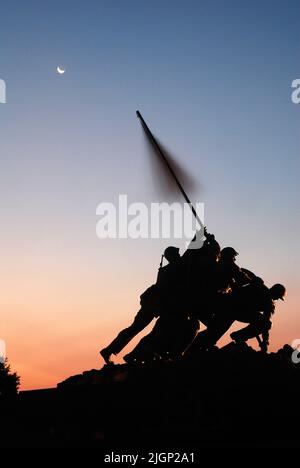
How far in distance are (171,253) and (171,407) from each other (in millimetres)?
3571

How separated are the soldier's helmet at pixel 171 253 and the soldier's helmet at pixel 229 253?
3.14 feet

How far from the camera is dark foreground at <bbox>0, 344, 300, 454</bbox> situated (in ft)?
24.7

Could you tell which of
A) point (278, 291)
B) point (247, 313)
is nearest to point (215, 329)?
point (247, 313)

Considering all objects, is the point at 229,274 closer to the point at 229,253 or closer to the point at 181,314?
the point at 229,253

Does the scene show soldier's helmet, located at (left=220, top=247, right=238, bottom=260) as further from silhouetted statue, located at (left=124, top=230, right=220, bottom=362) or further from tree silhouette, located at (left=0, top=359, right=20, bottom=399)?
tree silhouette, located at (left=0, top=359, right=20, bottom=399)

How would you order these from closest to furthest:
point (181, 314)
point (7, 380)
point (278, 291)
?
1. point (278, 291)
2. point (181, 314)
3. point (7, 380)

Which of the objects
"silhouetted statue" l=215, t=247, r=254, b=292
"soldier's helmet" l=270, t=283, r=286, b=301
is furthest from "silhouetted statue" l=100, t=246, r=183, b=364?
"soldier's helmet" l=270, t=283, r=286, b=301

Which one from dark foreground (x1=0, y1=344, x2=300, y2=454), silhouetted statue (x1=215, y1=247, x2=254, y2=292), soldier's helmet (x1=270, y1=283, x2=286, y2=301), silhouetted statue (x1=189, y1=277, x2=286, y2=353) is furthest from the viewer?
silhouetted statue (x1=215, y1=247, x2=254, y2=292)

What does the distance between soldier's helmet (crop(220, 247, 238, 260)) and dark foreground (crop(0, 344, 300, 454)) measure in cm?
201

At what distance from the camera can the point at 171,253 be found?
35.6 ft

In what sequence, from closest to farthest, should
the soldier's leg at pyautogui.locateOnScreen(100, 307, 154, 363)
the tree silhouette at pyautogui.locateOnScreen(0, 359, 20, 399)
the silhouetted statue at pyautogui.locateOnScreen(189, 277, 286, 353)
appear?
the silhouetted statue at pyautogui.locateOnScreen(189, 277, 286, 353) < the soldier's leg at pyautogui.locateOnScreen(100, 307, 154, 363) < the tree silhouette at pyautogui.locateOnScreen(0, 359, 20, 399)

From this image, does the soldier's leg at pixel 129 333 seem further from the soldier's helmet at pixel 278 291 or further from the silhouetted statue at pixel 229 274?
the soldier's helmet at pixel 278 291

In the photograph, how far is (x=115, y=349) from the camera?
10258 mm
